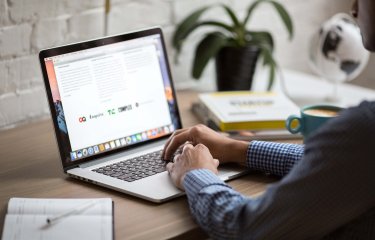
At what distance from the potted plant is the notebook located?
73cm

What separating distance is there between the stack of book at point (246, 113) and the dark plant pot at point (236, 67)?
4.5 inches

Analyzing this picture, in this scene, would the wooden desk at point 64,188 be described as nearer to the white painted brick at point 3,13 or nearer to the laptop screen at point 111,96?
the laptop screen at point 111,96

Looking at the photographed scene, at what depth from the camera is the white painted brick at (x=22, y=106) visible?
151 cm

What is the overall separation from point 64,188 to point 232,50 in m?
0.71

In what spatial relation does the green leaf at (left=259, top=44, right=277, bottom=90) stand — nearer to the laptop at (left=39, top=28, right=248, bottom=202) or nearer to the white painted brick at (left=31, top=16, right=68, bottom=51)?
the laptop at (left=39, top=28, right=248, bottom=202)

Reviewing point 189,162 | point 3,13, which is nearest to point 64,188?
point 189,162

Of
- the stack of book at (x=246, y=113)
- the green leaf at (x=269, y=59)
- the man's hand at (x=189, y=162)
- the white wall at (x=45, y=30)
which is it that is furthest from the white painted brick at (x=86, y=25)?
the man's hand at (x=189, y=162)

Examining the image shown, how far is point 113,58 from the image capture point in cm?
130

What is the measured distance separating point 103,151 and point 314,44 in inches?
31.5

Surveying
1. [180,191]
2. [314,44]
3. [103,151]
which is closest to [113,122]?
[103,151]

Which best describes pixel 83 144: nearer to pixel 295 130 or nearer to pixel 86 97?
pixel 86 97

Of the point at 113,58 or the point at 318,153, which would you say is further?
the point at 113,58

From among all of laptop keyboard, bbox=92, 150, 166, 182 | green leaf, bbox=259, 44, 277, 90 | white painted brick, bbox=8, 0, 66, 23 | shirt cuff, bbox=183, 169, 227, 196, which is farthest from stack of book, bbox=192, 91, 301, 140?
white painted brick, bbox=8, 0, 66, 23

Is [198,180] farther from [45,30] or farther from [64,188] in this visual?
[45,30]
